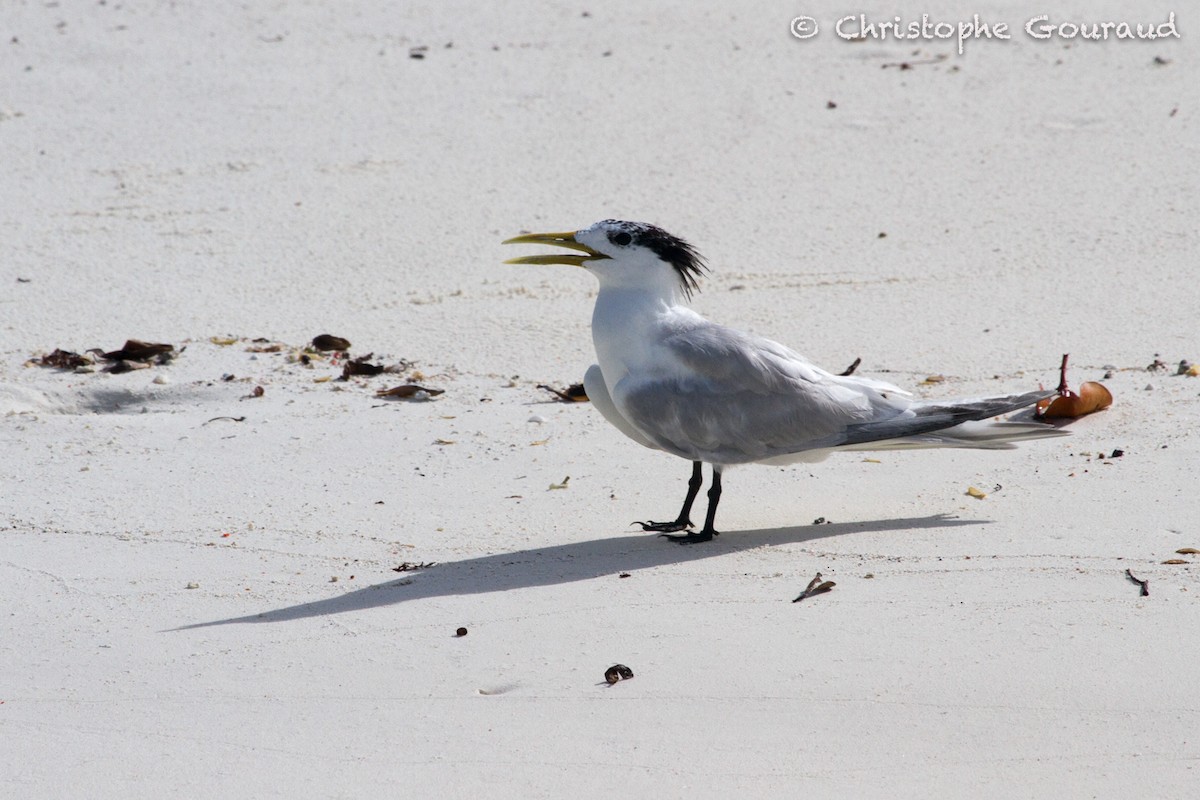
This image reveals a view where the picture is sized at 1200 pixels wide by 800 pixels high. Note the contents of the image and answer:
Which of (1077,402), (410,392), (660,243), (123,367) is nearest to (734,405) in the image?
(660,243)

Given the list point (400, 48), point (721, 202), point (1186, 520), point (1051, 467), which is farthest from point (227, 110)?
point (1186, 520)

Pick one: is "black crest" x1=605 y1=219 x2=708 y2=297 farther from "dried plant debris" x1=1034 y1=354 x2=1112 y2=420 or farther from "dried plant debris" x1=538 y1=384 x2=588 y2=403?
"dried plant debris" x1=1034 y1=354 x2=1112 y2=420

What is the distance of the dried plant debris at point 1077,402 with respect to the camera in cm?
536

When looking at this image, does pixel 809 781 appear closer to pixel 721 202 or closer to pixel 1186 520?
pixel 1186 520

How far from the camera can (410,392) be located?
595cm

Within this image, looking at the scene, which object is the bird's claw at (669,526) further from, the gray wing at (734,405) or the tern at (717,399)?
the gray wing at (734,405)

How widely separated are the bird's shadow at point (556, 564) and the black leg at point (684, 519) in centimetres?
4

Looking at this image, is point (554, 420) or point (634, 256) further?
point (554, 420)

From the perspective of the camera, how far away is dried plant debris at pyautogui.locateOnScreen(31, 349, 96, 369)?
246 inches

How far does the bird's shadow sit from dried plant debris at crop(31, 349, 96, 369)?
2.65m

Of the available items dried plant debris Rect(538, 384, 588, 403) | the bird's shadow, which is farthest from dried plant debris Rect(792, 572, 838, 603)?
dried plant debris Rect(538, 384, 588, 403)

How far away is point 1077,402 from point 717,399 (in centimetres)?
160

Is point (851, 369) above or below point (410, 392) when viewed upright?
above

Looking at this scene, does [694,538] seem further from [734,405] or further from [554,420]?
[554,420]
